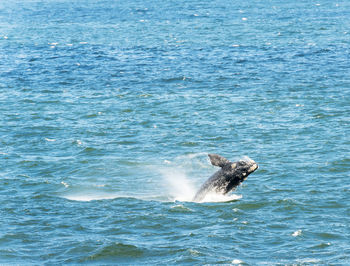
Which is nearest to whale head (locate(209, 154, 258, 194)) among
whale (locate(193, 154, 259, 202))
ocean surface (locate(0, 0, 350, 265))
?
whale (locate(193, 154, 259, 202))

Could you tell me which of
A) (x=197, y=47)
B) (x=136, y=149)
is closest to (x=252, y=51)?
(x=197, y=47)

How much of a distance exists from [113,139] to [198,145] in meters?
5.65

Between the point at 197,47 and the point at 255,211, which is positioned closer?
the point at 255,211

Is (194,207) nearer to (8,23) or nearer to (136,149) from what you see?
(136,149)

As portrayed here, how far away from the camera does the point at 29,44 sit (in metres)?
77.9

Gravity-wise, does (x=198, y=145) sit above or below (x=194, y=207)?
above

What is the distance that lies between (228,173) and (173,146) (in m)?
11.8

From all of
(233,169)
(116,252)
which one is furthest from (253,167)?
(116,252)

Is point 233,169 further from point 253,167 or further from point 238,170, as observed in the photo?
point 253,167

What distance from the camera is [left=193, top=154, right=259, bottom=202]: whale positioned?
1009 inches

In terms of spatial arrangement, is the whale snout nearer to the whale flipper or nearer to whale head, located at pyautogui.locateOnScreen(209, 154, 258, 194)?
whale head, located at pyautogui.locateOnScreen(209, 154, 258, 194)

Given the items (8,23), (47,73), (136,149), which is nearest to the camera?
(136,149)

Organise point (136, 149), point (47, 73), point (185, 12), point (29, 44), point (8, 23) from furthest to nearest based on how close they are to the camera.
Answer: point (185, 12)
point (8, 23)
point (29, 44)
point (47, 73)
point (136, 149)

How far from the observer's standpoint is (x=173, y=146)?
123ft
